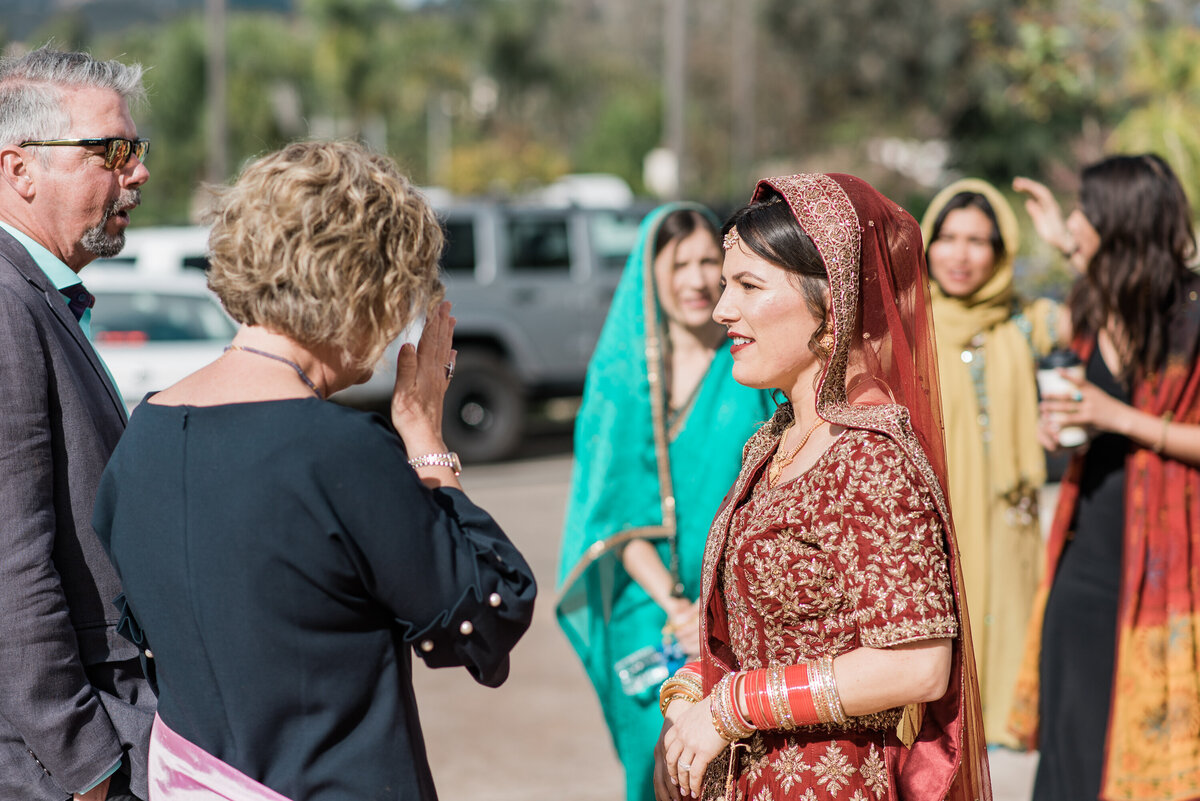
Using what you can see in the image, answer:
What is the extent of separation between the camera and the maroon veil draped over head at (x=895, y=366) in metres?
1.92

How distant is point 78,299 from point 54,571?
57 cm

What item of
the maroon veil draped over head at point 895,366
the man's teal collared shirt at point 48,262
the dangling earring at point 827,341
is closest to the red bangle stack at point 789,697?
the maroon veil draped over head at point 895,366

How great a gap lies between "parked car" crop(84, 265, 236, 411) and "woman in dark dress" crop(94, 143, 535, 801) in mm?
7085

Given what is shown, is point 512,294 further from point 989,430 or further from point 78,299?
point 78,299

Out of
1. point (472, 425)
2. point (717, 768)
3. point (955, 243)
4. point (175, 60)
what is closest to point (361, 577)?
point (717, 768)

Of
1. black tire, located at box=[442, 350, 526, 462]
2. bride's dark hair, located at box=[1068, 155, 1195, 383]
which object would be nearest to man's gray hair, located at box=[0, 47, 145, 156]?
bride's dark hair, located at box=[1068, 155, 1195, 383]

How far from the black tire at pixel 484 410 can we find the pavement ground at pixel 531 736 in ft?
→ 14.3

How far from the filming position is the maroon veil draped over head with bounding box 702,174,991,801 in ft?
6.30

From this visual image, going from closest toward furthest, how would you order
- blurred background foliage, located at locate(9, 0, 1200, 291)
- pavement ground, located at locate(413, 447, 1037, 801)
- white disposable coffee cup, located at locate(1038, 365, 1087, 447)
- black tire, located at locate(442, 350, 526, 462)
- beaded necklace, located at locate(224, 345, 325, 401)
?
beaded necklace, located at locate(224, 345, 325, 401) < white disposable coffee cup, located at locate(1038, 365, 1087, 447) < pavement ground, located at locate(413, 447, 1037, 801) < black tire, located at locate(442, 350, 526, 462) < blurred background foliage, located at locate(9, 0, 1200, 291)

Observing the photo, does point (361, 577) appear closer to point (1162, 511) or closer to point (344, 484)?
point (344, 484)

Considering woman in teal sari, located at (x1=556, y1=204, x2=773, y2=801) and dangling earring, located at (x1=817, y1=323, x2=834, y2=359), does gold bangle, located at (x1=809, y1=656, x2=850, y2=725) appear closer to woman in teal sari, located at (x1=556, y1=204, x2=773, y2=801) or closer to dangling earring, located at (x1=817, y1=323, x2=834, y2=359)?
dangling earring, located at (x1=817, y1=323, x2=834, y2=359)

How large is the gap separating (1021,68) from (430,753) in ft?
21.2

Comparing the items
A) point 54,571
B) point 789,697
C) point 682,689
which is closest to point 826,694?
point 789,697

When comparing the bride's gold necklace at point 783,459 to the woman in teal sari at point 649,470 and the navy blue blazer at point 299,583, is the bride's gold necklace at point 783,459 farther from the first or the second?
the woman in teal sari at point 649,470
